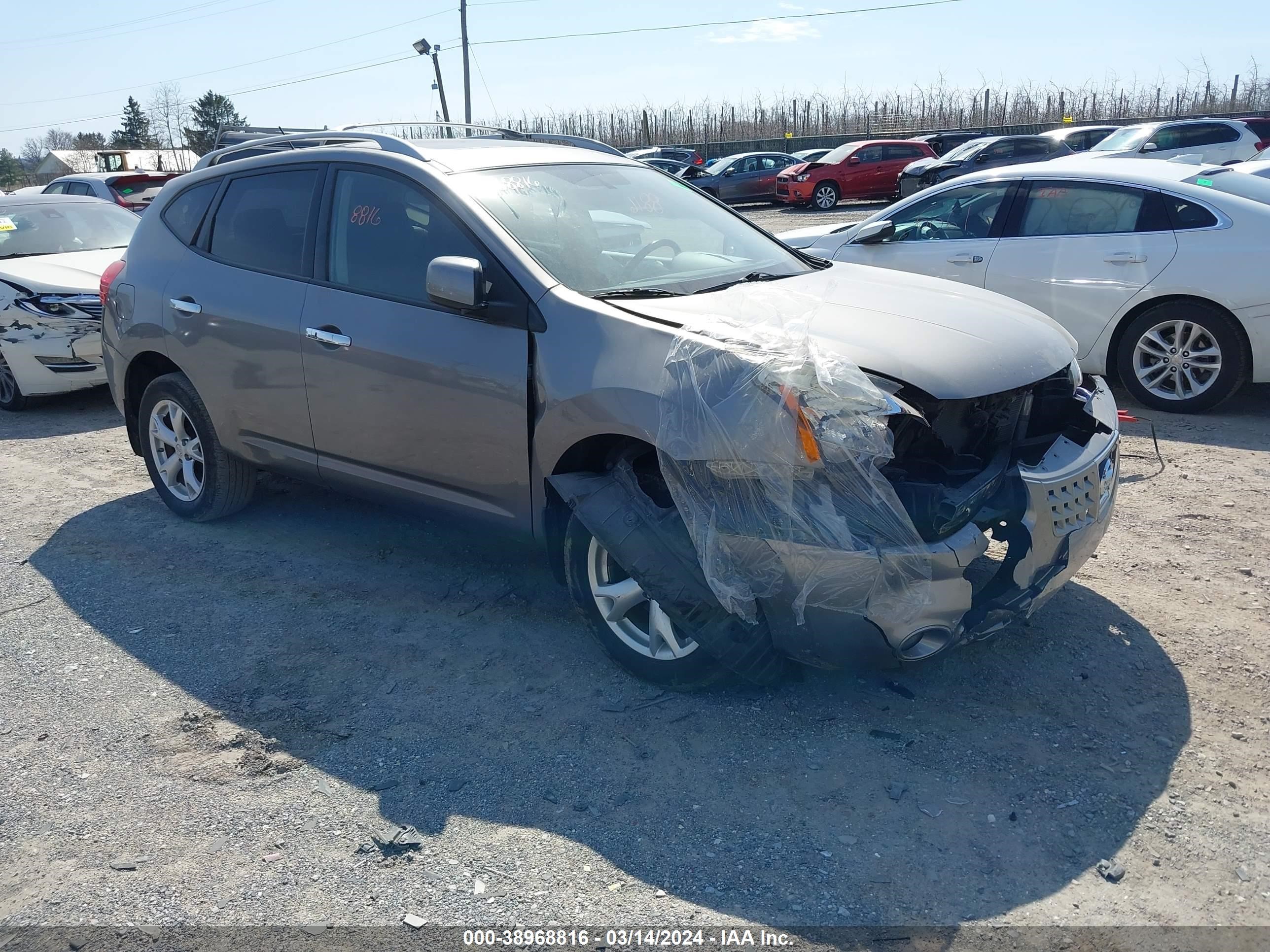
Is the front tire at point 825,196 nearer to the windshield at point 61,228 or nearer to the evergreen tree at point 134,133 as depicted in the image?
the windshield at point 61,228

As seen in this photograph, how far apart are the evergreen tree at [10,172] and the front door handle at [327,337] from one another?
6253cm

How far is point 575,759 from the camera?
11.1 ft

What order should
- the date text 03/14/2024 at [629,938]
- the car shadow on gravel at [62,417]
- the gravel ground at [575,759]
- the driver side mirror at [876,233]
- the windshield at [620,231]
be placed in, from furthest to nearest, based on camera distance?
the car shadow on gravel at [62,417] → the driver side mirror at [876,233] → the windshield at [620,231] → the gravel ground at [575,759] → the date text 03/14/2024 at [629,938]

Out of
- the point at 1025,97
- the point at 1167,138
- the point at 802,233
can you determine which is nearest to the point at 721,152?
the point at 1025,97

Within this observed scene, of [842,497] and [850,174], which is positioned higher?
[850,174]

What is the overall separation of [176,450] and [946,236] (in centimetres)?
544

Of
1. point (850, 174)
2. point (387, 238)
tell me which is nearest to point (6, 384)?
point (387, 238)

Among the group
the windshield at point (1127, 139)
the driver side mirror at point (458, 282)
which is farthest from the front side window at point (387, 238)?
the windshield at point (1127, 139)

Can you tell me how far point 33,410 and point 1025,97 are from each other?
4137cm

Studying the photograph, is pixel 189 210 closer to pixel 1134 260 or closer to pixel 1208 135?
pixel 1134 260

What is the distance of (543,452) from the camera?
12.2 ft

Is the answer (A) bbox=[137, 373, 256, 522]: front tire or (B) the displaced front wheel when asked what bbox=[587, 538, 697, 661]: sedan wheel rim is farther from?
(A) bbox=[137, 373, 256, 522]: front tire

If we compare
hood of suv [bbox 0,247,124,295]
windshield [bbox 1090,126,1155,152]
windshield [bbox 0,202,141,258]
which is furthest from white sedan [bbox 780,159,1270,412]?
windshield [bbox 1090,126,1155,152]

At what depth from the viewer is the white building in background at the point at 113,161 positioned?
113 ft
